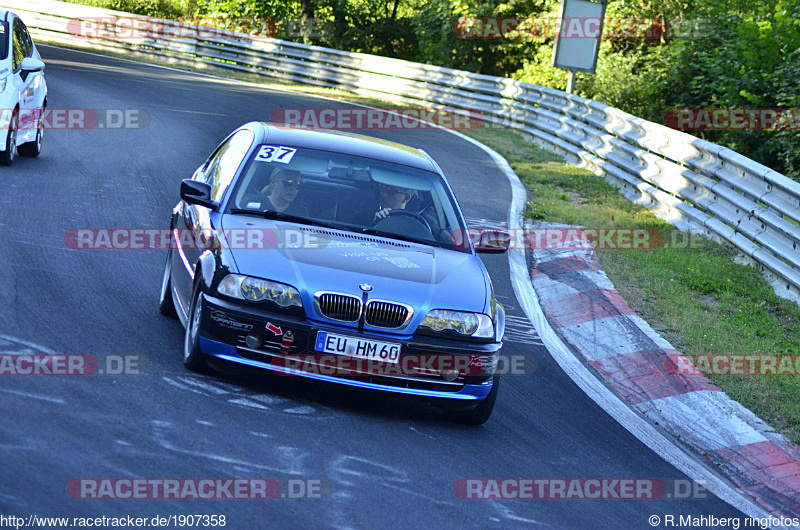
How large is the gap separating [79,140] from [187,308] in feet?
30.7

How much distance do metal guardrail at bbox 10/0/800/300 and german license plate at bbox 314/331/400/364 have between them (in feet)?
16.1

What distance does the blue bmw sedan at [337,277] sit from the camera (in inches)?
227

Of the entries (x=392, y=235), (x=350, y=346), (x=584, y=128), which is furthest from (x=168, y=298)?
(x=584, y=128)

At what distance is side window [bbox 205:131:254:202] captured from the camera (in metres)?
6.90

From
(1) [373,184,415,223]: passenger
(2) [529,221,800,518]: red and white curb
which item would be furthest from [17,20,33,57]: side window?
(1) [373,184,415,223]: passenger

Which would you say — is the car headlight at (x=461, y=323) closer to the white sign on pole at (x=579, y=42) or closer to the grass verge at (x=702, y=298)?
the grass verge at (x=702, y=298)

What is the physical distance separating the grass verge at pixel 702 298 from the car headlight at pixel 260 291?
3.23 meters

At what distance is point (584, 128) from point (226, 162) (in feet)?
36.2

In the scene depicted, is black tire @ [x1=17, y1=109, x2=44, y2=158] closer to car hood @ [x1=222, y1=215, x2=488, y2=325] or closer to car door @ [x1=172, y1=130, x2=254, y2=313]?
car door @ [x1=172, y1=130, x2=254, y2=313]

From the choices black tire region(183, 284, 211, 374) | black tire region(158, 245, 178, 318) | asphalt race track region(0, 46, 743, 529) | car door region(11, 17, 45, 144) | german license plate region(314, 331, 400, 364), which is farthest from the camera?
car door region(11, 17, 45, 144)

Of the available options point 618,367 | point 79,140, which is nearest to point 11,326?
point 618,367

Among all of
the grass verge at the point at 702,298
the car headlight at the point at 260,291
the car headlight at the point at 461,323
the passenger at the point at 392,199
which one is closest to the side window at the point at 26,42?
the grass verge at the point at 702,298

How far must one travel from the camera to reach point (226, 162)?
23.9 feet

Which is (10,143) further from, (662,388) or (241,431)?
(662,388)
